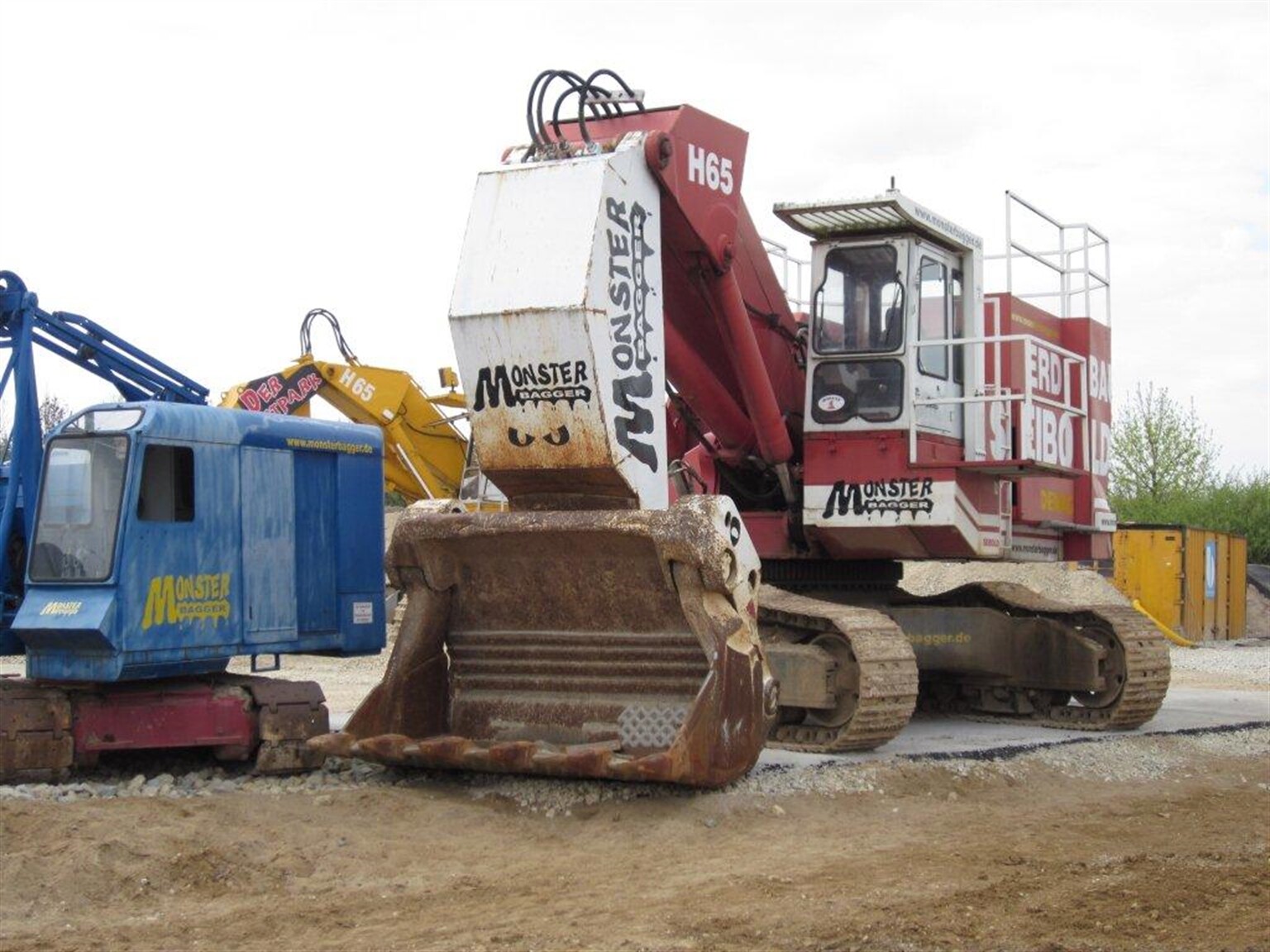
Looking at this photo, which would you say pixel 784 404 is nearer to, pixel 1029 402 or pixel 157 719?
pixel 1029 402

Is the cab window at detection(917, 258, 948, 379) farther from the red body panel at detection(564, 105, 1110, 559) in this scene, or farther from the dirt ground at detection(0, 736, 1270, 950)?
the dirt ground at detection(0, 736, 1270, 950)

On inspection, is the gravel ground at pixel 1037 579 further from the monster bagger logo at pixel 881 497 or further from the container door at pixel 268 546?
the container door at pixel 268 546

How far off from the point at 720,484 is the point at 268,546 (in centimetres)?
347

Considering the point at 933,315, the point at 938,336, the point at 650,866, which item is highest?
the point at 933,315

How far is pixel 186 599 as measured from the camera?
32.4ft

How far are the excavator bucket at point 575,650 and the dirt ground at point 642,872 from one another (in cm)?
33

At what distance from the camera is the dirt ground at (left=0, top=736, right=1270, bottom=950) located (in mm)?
6711

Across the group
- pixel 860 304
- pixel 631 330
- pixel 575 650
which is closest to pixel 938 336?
pixel 860 304

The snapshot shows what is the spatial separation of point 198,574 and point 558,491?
Result: 88.9 inches

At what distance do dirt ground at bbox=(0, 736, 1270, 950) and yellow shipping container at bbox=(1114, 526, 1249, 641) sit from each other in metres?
19.0

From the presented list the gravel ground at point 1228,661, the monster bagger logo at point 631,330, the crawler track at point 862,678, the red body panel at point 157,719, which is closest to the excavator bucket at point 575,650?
the monster bagger logo at point 631,330

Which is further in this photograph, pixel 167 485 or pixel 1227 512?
pixel 1227 512

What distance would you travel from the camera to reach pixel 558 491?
30.6 feet

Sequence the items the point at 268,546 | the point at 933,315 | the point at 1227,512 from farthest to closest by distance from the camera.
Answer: the point at 1227,512 < the point at 933,315 < the point at 268,546
